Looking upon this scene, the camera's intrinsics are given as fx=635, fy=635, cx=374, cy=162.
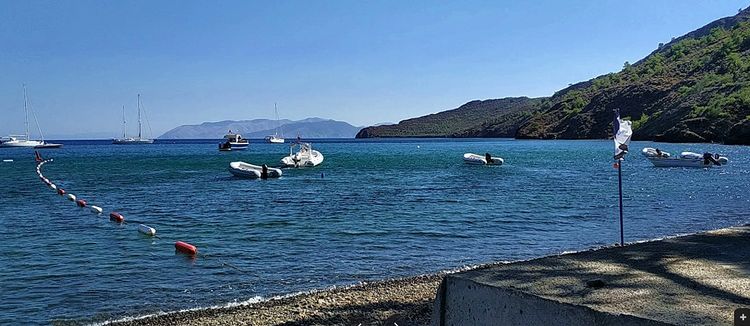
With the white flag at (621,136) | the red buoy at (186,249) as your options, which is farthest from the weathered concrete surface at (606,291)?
the red buoy at (186,249)

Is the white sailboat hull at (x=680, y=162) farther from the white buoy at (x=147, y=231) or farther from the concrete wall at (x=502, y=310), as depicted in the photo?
the concrete wall at (x=502, y=310)

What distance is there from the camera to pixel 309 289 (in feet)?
38.4

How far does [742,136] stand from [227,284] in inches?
3417

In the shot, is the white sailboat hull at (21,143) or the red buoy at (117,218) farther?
the white sailboat hull at (21,143)

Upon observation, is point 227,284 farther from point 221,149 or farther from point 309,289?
point 221,149

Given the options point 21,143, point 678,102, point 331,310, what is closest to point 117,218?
point 331,310

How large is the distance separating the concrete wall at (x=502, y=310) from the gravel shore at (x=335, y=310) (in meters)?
2.96

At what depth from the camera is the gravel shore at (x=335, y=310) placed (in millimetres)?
8344

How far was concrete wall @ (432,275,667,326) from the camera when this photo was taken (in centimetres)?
384

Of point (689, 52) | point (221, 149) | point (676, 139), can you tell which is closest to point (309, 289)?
point (676, 139)

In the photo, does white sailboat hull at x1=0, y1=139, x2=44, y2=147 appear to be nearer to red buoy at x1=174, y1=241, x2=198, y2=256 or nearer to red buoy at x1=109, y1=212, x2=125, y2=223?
red buoy at x1=109, y1=212, x2=125, y2=223

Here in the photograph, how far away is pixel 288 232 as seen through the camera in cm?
1923

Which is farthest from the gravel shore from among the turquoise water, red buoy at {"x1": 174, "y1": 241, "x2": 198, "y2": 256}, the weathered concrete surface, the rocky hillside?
the rocky hillside

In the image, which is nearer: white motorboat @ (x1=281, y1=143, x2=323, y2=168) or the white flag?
the white flag
